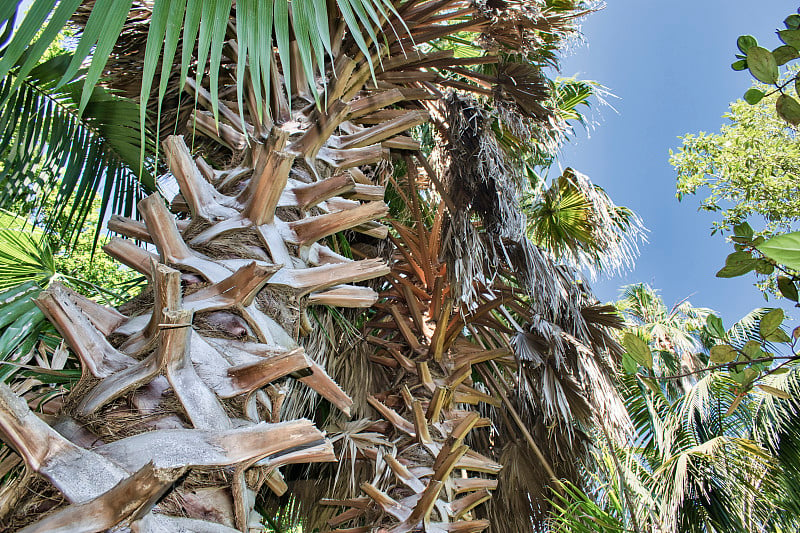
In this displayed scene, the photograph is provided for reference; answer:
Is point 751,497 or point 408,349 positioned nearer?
point 408,349

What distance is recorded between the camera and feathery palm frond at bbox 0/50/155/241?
223 cm

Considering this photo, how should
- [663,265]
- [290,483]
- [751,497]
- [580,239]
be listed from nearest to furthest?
[290,483] < [751,497] < [580,239] < [663,265]

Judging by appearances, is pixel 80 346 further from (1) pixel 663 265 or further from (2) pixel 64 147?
(1) pixel 663 265

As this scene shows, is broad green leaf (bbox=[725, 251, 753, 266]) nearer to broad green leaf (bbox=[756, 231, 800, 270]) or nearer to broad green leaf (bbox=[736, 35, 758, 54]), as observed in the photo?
broad green leaf (bbox=[736, 35, 758, 54])

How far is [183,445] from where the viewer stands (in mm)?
1021

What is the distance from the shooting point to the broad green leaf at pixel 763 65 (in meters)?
1.09

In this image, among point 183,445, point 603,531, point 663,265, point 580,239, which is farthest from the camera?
Result: point 663,265

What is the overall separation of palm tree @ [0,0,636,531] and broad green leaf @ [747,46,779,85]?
746 mm

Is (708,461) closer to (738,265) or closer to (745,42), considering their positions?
(738,265)

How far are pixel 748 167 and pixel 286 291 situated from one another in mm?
7988

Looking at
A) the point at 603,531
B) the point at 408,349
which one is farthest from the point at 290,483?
the point at 603,531

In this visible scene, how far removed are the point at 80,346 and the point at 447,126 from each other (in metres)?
3.03

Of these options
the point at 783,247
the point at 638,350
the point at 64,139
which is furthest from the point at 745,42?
the point at 64,139

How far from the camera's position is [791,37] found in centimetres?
106
